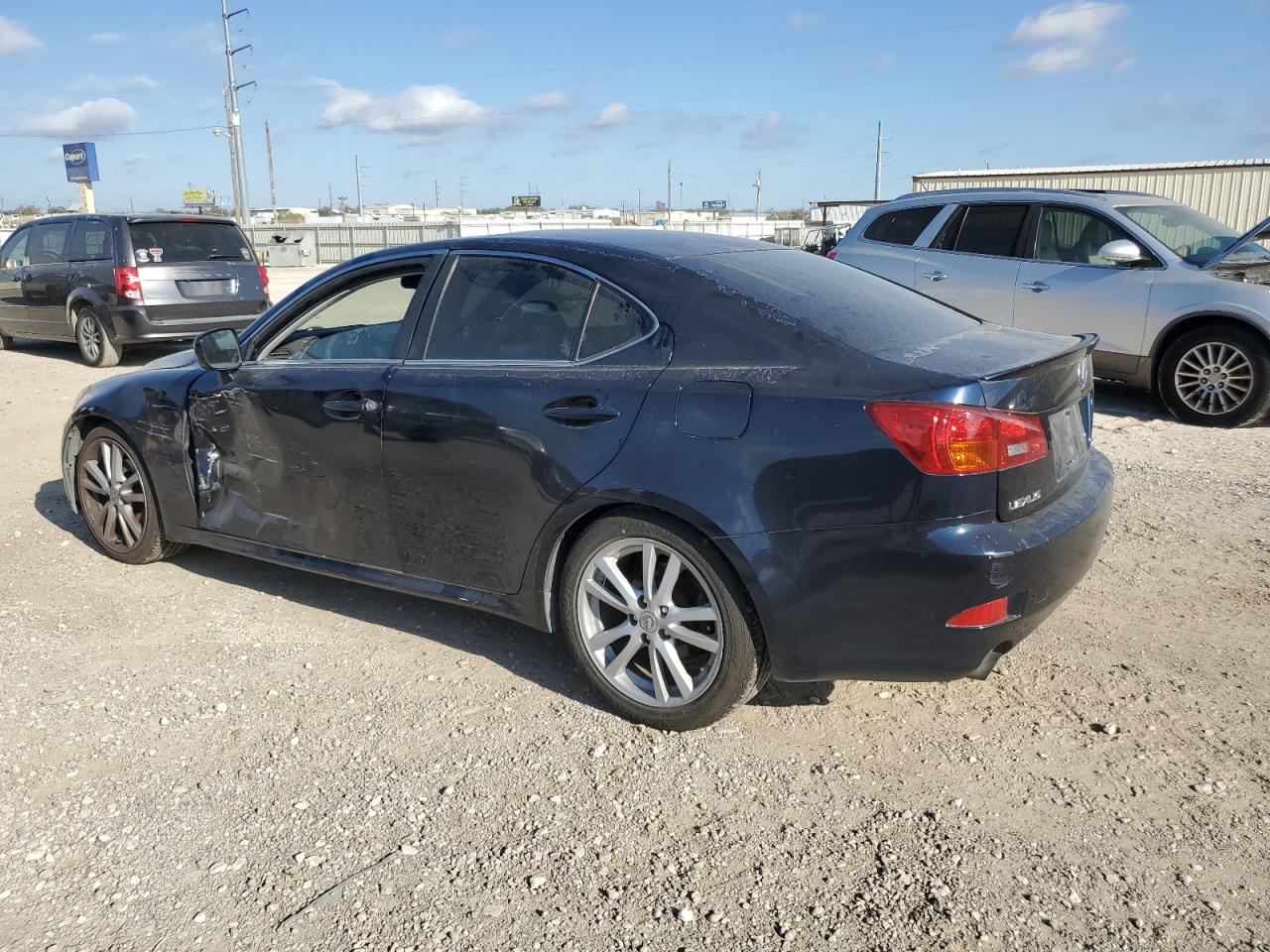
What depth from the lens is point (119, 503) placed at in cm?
527

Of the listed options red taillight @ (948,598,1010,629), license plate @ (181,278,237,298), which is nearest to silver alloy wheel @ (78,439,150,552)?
red taillight @ (948,598,1010,629)

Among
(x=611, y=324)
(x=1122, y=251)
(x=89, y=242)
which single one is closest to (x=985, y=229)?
(x=1122, y=251)

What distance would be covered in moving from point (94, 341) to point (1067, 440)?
1155cm

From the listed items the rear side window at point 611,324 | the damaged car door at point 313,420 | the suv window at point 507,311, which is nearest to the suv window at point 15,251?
the damaged car door at point 313,420

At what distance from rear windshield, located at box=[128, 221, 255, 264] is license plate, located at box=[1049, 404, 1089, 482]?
10.7m

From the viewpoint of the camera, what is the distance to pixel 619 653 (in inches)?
142

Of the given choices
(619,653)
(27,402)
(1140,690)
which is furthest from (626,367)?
(27,402)

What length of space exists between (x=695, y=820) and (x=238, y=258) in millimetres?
11037

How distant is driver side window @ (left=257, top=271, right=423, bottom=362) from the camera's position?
425cm

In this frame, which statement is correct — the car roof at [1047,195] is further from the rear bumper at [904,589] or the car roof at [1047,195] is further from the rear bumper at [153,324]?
the rear bumper at [153,324]

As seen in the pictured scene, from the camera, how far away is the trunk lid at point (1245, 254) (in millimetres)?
7992

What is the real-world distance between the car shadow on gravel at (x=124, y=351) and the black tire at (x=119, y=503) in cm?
762

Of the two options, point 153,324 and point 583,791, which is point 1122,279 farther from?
point 153,324

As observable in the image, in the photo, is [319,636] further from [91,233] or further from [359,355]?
[91,233]
